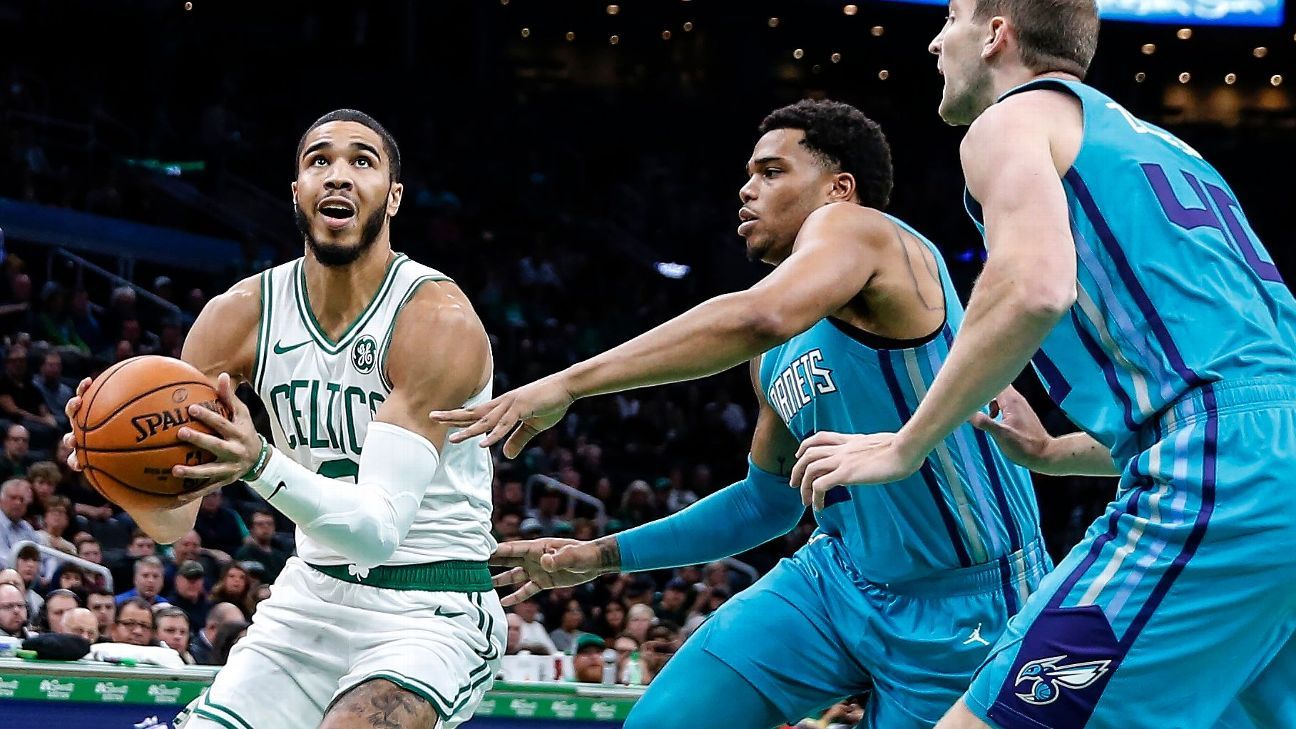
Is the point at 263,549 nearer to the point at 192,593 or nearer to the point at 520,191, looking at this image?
the point at 192,593

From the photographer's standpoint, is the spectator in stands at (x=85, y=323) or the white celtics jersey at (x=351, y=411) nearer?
the white celtics jersey at (x=351, y=411)

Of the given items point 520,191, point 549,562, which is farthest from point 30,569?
point 520,191

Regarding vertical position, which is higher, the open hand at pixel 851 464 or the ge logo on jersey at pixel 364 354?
the ge logo on jersey at pixel 364 354

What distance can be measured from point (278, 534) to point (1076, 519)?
974 cm

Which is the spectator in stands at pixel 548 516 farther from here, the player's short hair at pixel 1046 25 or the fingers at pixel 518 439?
the player's short hair at pixel 1046 25

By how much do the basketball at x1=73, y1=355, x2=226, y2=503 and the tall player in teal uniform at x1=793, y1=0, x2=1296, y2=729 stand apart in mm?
1516

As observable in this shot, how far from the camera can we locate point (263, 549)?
10.3 meters

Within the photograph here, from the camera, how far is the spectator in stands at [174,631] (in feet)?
26.8

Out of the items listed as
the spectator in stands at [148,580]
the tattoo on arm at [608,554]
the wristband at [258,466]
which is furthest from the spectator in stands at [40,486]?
the wristband at [258,466]

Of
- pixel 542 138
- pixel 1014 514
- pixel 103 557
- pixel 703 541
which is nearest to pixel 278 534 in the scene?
pixel 103 557

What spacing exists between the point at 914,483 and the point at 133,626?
548 centimetres

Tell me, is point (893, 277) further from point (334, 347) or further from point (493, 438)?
point (334, 347)

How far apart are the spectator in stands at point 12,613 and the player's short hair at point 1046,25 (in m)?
6.56

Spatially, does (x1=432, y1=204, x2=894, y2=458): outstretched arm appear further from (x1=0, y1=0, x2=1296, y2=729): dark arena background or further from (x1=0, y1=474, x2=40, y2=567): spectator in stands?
(x1=0, y1=474, x2=40, y2=567): spectator in stands
